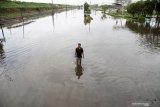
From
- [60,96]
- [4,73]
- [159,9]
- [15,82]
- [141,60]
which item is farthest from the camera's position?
[159,9]

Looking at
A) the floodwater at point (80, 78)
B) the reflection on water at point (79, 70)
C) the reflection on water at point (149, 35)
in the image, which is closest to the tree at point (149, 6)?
the reflection on water at point (149, 35)

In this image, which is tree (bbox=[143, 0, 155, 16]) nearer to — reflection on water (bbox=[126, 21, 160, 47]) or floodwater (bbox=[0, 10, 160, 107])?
reflection on water (bbox=[126, 21, 160, 47])

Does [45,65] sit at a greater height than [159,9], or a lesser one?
lesser

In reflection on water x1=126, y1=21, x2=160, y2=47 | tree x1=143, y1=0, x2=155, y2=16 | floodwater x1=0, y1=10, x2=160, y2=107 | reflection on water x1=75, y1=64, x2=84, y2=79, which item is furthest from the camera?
tree x1=143, y1=0, x2=155, y2=16

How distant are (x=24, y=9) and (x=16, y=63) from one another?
2346 inches

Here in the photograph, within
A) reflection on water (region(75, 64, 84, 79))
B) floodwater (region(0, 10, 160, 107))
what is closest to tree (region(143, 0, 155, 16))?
floodwater (region(0, 10, 160, 107))

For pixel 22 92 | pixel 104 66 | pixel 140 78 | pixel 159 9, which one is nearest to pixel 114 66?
pixel 104 66

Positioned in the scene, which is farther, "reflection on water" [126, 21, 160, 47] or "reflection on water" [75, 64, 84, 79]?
"reflection on water" [126, 21, 160, 47]

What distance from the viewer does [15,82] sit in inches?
431

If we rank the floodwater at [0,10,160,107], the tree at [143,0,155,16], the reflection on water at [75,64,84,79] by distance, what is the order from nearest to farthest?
1. the floodwater at [0,10,160,107]
2. the reflection on water at [75,64,84,79]
3. the tree at [143,0,155,16]

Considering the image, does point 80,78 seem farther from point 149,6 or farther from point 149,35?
point 149,6

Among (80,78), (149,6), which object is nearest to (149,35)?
(80,78)

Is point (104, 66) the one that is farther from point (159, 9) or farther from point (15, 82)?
point (159, 9)

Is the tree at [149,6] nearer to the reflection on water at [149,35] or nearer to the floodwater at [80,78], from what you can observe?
the reflection on water at [149,35]
